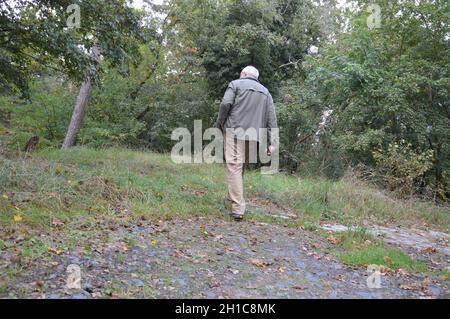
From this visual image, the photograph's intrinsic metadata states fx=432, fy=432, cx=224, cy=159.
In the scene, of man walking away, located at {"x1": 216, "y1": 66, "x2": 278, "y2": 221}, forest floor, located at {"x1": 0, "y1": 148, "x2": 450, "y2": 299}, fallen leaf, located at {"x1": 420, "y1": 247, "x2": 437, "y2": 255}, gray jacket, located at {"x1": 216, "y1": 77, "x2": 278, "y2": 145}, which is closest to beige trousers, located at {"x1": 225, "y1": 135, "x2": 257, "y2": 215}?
man walking away, located at {"x1": 216, "y1": 66, "x2": 278, "y2": 221}

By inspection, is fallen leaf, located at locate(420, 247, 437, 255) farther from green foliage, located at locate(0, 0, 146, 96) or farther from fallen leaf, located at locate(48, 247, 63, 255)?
green foliage, located at locate(0, 0, 146, 96)

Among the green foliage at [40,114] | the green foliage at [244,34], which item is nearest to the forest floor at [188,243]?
the green foliage at [40,114]

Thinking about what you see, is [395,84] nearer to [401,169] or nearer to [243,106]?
[401,169]

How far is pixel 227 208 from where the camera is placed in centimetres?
626

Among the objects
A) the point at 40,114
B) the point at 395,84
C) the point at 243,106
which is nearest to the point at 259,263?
the point at 243,106

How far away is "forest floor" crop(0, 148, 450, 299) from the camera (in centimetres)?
340

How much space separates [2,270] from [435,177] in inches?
456

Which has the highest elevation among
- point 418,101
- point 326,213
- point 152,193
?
point 418,101

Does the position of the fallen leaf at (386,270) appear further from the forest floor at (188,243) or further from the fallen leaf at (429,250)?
the fallen leaf at (429,250)

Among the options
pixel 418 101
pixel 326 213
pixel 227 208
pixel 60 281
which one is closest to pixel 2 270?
pixel 60 281

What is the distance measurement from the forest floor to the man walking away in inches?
20.1

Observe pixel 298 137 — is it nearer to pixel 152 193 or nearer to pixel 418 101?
pixel 418 101

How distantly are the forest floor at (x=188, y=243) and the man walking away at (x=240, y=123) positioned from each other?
20.1 inches
